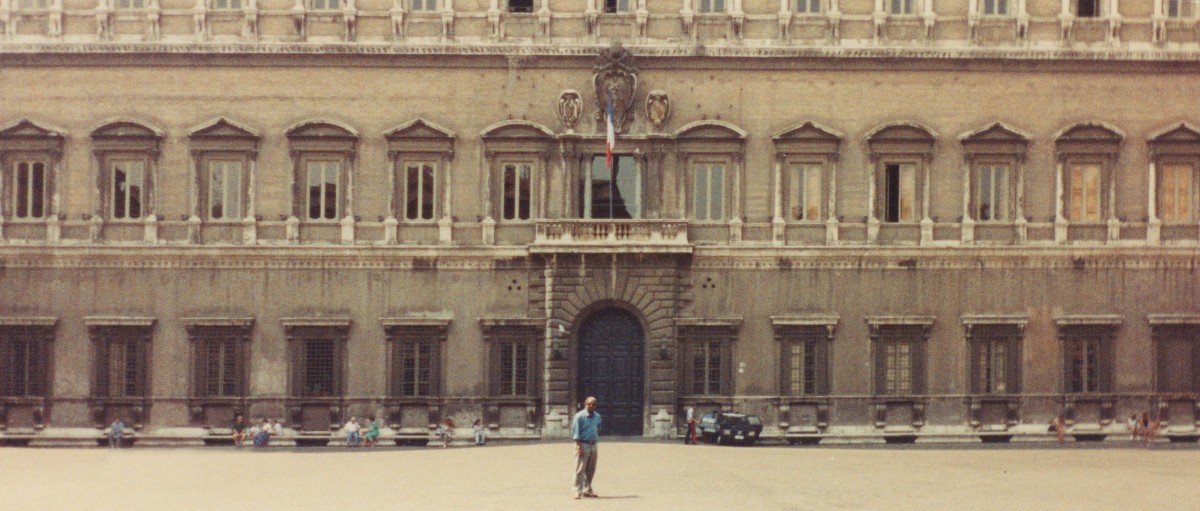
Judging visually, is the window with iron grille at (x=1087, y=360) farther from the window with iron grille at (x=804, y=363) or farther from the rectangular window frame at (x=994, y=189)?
the window with iron grille at (x=804, y=363)

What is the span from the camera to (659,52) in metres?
50.5

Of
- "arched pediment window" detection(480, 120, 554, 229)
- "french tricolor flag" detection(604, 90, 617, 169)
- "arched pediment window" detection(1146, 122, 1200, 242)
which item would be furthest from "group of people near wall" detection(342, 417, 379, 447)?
"arched pediment window" detection(1146, 122, 1200, 242)

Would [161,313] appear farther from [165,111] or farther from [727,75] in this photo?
[727,75]

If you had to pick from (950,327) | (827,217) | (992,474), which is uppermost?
(827,217)

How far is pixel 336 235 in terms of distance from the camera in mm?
50594

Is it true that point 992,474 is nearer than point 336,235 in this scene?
Yes

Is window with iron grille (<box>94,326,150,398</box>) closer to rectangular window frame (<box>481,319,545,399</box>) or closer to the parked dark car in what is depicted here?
rectangular window frame (<box>481,319,545,399</box>)

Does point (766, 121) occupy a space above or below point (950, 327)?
above

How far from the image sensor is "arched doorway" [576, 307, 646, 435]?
1980 inches

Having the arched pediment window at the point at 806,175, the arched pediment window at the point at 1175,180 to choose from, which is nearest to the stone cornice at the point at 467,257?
the arched pediment window at the point at 806,175

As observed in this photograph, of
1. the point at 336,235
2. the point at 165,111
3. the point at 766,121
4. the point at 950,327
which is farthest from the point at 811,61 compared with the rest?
the point at 165,111

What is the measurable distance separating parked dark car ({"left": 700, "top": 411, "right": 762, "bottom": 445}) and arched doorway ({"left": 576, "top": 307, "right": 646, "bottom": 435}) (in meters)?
3.32

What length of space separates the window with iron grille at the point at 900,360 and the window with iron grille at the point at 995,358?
1723mm

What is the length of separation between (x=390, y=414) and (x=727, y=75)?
15.9 meters
